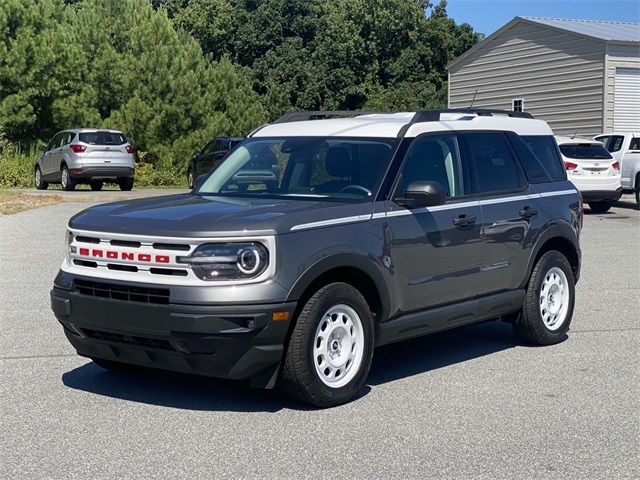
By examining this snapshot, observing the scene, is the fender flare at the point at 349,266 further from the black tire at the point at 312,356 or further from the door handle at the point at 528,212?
the door handle at the point at 528,212

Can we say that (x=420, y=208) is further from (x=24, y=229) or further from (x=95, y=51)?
(x=95, y=51)

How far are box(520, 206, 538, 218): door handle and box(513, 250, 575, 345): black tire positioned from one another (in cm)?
42

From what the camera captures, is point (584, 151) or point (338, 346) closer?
point (338, 346)

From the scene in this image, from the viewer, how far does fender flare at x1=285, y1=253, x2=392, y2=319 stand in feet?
20.5

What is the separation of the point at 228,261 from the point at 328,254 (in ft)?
2.23

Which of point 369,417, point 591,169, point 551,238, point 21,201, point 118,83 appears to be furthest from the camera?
point 118,83

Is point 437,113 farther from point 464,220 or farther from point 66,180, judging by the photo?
point 66,180

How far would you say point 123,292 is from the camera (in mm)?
6363

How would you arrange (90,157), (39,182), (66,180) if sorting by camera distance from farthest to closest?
(39,182) → (66,180) → (90,157)

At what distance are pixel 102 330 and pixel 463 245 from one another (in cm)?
274

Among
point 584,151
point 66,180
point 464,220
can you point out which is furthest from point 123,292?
point 66,180

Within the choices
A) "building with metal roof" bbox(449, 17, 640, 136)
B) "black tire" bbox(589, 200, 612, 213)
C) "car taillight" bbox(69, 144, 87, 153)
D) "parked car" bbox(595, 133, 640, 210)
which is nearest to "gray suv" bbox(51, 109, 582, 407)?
"black tire" bbox(589, 200, 612, 213)

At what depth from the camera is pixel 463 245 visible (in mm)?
7598

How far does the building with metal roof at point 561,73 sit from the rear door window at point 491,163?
90.0 ft
